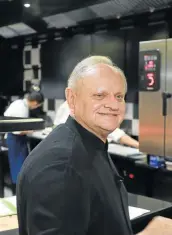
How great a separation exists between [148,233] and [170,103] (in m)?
2.00

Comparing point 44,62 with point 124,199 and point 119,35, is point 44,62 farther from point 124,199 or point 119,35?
point 124,199

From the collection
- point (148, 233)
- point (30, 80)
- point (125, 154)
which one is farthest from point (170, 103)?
point (30, 80)

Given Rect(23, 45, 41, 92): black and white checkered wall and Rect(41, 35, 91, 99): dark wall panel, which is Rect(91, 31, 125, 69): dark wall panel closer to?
Rect(41, 35, 91, 99): dark wall panel

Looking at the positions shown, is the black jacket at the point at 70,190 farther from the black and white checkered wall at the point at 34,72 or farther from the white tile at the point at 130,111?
the black and white checkered wall at the point at 34,72

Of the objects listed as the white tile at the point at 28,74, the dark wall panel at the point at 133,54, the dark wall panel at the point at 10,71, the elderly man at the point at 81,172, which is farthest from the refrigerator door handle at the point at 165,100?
the dark wall panel at the point at 10,71

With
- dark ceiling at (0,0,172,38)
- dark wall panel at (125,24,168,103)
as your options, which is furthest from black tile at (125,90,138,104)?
dark ceiling at (0,0,172,38)

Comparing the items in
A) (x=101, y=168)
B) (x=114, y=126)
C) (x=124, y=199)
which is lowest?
(x=124, y=199)

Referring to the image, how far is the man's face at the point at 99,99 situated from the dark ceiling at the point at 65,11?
2716 millimetres

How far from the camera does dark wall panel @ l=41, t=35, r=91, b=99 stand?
4.89 metres

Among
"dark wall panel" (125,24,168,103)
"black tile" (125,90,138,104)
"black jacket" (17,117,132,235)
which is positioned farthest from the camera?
"black tile" (125,90,138,104)

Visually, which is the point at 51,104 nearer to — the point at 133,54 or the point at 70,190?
the point at 133,54

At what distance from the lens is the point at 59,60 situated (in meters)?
5.26

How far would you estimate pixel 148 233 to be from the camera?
55.8 inches

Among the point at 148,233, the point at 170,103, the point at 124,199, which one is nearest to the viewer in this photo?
the point at 124,199
